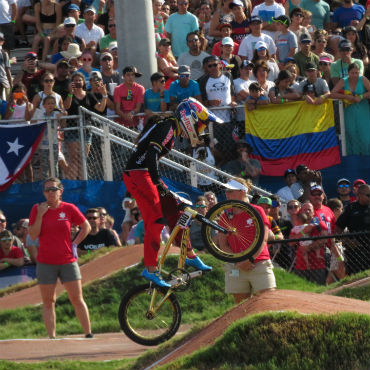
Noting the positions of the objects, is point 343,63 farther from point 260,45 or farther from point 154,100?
point 154,100

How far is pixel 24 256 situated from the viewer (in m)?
15.4

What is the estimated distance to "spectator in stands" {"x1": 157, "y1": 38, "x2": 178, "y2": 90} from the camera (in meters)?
17.6

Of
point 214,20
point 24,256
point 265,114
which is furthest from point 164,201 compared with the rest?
point 214,20

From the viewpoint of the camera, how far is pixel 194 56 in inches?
697

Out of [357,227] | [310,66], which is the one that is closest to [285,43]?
[310,66]

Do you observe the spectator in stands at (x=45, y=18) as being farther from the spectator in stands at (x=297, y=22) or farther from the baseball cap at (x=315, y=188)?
the baseball cap at (x=315, y=188)

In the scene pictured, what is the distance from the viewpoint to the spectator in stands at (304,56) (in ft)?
57.8

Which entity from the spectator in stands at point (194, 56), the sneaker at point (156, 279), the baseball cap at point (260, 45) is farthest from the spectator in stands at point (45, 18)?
the sneaker at point (156, 279)

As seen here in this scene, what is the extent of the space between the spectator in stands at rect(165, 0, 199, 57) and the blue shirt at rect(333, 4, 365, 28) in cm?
312

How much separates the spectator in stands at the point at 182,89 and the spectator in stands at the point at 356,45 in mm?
3545

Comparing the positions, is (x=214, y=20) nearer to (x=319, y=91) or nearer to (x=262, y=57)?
(x=262, y=57)

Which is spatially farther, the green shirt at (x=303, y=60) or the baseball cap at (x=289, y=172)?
the green shirt at (x=303, y=60)

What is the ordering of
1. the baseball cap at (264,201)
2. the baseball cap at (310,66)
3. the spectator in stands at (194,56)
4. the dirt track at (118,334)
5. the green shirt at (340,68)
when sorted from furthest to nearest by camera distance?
1. the spectator in stands at (194,56)
2. the green shirt at (340,68)
3. the baseball cap at (310,66)
4. the baseball cap at (264,201)
5. the dirt track at (118,334)

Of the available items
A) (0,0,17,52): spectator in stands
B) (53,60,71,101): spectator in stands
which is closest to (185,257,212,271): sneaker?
(53,60,71,101): spectator in stands
